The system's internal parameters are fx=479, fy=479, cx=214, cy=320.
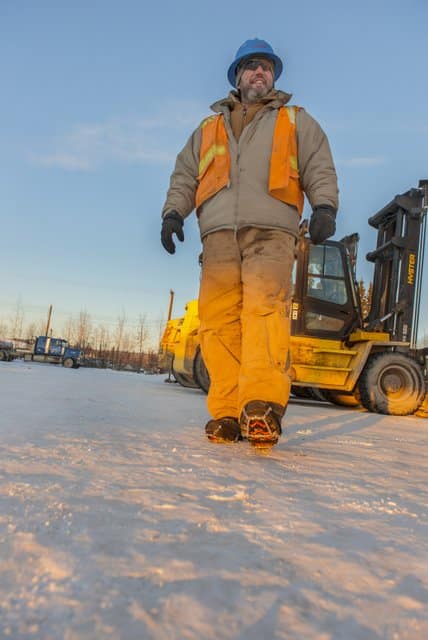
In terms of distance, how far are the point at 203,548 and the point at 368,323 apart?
676 centimetres

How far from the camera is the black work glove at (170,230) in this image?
246 centimetres

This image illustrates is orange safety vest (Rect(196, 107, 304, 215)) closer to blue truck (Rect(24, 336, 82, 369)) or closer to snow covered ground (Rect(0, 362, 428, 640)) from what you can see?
snow covered ground (Rect(0, 362, 428, 640))

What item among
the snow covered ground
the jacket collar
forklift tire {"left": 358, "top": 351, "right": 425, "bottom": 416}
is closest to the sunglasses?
the jacket collar

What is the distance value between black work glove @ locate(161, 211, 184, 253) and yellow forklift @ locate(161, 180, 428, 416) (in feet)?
13.8

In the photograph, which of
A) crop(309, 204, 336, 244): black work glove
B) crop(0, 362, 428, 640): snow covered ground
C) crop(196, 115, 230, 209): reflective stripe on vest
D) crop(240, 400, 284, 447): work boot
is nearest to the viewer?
crop(0, 362, 428, 640): snow covered ground

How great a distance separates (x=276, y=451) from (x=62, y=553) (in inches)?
47.8

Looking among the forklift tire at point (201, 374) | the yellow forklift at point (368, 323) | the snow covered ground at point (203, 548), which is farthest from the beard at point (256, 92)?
the forklift tire at point (201, 374)

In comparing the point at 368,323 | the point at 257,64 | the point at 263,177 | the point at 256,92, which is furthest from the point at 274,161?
the point at 368,323

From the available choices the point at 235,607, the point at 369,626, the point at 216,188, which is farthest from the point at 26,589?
the point at 216,188

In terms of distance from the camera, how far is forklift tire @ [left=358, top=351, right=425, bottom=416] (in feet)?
20.0

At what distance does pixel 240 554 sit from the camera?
0.76m

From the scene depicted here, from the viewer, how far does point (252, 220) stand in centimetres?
219

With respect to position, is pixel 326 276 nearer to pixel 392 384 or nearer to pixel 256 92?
pixel 392 384

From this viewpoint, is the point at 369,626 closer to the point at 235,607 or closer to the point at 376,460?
the point at 235,607
